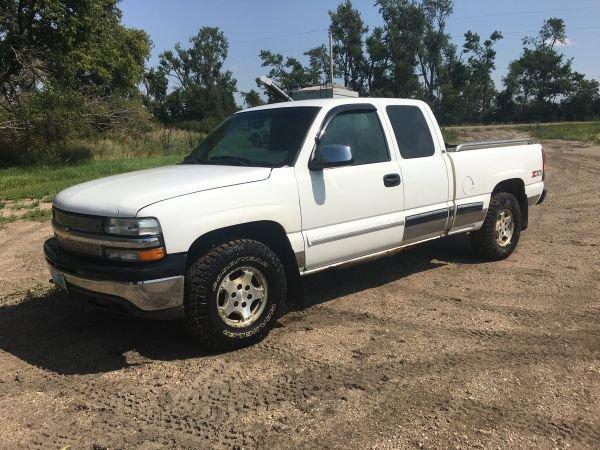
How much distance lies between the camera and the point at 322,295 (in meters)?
5.47

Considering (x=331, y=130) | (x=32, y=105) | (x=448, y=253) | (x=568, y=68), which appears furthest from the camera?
(x=568, y=68)

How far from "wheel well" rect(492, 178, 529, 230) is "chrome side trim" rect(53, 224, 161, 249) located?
4336 millimetres

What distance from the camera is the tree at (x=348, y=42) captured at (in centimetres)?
7781

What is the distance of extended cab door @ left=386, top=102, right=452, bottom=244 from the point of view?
5312mm

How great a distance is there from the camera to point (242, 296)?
165 inches

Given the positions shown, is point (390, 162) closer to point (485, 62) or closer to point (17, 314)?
point (17, 314)

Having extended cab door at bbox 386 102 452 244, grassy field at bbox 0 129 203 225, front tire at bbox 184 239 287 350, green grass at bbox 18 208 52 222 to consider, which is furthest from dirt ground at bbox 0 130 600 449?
grassy field at bbox 0 129 203 225

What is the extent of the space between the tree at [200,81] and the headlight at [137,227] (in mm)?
80711

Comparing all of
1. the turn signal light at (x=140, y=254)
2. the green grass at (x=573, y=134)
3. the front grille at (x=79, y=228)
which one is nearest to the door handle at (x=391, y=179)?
the turn signal light at (x=140, y=254)

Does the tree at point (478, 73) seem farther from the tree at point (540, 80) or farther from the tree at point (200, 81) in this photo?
the tree at point (200, 81)

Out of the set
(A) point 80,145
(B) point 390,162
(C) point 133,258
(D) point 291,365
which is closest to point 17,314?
(C) point 133,258

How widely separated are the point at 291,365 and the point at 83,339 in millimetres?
1784

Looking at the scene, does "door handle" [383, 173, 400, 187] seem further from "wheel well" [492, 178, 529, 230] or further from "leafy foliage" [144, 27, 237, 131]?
"leafy foliage" [144, 27, 237, 131]

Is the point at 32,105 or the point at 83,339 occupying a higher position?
the point at 32,105
